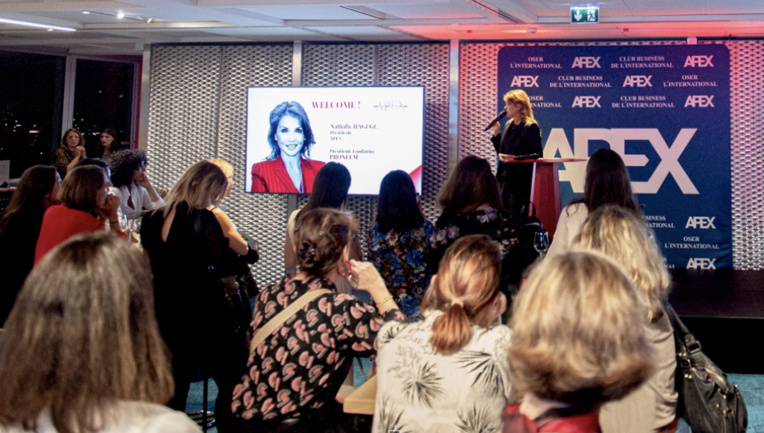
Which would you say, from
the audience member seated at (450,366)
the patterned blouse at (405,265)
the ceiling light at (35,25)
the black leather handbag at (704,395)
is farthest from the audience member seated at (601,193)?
the ceiling light at (35,25)

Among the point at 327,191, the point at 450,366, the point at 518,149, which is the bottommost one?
the point at 450,366

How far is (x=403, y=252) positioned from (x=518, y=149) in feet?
9.41

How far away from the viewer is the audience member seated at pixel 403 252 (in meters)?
4.22

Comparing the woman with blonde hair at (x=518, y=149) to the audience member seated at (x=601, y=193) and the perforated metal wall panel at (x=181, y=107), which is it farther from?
the perforated metal wall panel at (x=181, y=107)

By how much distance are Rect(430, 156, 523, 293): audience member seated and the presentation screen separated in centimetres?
362

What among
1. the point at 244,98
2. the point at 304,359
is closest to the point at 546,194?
the point at 244,98

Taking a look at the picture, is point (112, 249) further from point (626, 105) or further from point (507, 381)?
point (626, 105)

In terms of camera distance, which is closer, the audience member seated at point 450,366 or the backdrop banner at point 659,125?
the audience member seated at point 450,366

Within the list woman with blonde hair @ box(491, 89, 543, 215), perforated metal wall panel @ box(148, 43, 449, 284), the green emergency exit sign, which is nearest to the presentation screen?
perforated metal wall panel @ box(148, 43, 449, 284)

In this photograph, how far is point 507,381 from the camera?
222 centimetres

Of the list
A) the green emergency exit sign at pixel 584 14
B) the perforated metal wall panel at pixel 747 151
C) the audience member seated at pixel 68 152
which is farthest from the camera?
the audience member seated at pixel 68 152

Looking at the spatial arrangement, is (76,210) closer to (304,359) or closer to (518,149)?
(304,359)

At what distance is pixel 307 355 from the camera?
2.62m

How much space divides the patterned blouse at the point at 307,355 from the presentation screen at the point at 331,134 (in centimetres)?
528
